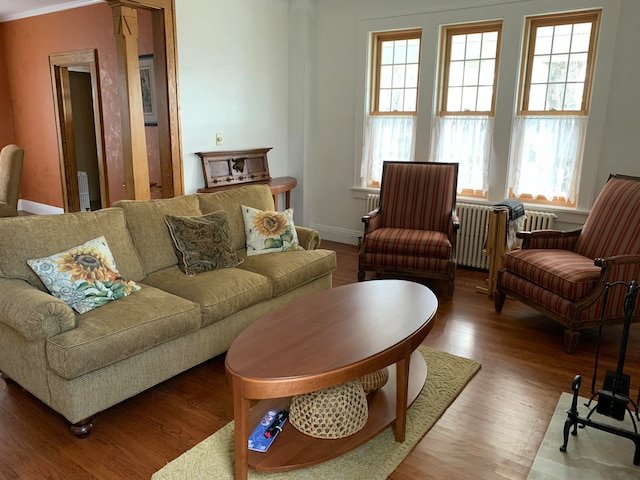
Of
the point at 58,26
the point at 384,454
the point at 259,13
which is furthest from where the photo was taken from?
the point at 58,26

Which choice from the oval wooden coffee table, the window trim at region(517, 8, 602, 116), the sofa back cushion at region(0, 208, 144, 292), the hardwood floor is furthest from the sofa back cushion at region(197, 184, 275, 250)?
the window trim at region(517, 8, 602, 116)

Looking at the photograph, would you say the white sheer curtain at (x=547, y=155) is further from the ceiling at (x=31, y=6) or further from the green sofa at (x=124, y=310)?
the ceiling at (x=31, y=6)

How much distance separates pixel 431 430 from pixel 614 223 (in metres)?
2.19

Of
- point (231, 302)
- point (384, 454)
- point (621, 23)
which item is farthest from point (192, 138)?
point (621, 23)

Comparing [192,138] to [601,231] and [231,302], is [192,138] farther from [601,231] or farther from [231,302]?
[601,231]

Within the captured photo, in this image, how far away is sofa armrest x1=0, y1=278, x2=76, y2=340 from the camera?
203 centimetres

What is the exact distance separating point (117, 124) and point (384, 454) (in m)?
4.73

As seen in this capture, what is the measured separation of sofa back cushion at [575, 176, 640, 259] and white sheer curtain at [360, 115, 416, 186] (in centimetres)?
198

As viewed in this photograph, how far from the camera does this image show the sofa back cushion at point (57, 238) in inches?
92.9

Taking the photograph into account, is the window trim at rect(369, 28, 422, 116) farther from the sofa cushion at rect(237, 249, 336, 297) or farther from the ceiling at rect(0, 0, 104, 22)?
the ceiling at rect(0, 0, 104, 22)

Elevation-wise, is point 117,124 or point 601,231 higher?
point 117,124

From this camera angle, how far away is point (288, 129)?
5.73 metres

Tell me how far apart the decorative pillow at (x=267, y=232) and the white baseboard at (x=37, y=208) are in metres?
4.11

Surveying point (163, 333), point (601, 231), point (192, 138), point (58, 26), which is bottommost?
point (163, 333)
